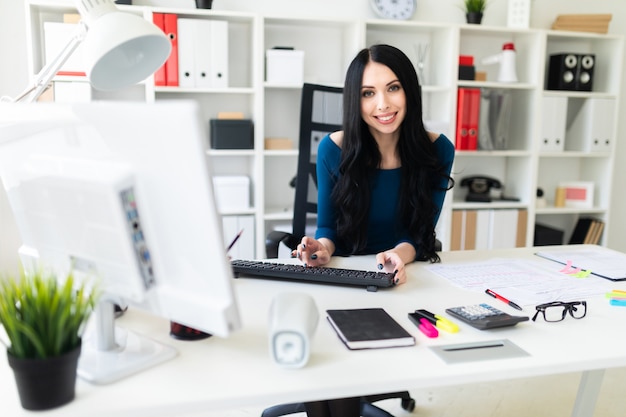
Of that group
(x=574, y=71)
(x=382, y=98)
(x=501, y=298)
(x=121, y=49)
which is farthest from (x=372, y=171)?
(x=574, y=71)

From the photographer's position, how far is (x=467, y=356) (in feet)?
2.99

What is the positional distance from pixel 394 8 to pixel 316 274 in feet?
7.81

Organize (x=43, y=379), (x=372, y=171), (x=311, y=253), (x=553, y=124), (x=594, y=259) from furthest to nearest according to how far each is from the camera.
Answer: (x=553, y=124) → (x=372, y=171) → (x=594, y=259) → (x=311, y=253) → (x=43, y=379)

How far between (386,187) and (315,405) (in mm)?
787

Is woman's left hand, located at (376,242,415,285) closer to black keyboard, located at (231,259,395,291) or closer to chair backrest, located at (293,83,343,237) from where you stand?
black keyboard, located at (231,259,395,291)

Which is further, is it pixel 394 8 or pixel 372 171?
pixel 394 8

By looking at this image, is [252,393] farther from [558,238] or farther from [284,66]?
[558,238]

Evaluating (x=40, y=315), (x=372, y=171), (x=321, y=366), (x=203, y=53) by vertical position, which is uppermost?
(x=203, y=53)

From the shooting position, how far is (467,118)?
3.19 m

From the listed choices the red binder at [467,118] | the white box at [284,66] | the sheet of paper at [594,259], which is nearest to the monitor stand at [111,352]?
the sheet of paper at [594,259]

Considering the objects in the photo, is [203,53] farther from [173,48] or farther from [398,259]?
[398,259]

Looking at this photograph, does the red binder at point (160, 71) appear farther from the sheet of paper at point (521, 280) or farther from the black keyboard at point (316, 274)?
the sheet of paper at point (521, 280)

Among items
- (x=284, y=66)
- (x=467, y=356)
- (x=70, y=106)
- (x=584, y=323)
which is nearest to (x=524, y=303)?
(x=584, y=323)

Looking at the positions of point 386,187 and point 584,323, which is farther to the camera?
point 386,187
